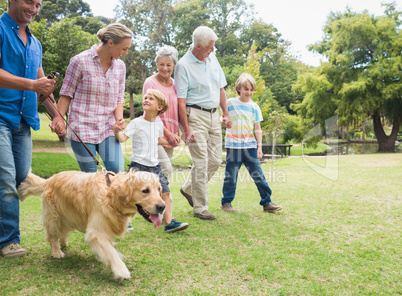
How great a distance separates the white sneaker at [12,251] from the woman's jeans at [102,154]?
40.6 inches

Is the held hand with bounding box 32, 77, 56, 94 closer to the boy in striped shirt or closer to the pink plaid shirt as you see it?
the pink plaid shirt

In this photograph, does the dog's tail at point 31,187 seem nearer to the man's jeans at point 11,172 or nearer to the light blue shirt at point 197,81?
the man's jeans at point 11,172

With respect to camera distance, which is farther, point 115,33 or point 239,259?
point 115,33

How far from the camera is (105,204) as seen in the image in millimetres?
2809

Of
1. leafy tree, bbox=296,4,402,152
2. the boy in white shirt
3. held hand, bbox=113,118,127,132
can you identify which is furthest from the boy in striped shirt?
leafy tree, bbox=296,4,402,152

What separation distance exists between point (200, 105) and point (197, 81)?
1.19 feet

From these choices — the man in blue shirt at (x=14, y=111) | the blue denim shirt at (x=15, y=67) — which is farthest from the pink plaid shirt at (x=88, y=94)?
the blue denim shirt at (x=15, y=67)

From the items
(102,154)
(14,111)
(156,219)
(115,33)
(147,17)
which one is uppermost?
(147,17)

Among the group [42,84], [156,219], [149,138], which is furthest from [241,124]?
[42,84]

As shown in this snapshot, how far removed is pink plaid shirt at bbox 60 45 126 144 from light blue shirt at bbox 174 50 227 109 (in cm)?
120

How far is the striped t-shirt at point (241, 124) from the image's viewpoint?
5.23m

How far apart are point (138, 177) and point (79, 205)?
676 mm

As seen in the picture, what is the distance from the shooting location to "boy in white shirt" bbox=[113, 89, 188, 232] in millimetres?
3938

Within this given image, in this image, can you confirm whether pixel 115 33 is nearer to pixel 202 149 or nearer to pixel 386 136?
pixel 202 149
